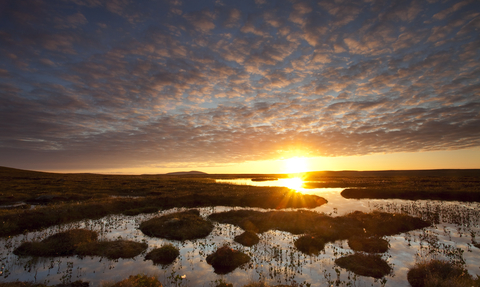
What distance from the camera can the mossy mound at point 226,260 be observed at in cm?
1369

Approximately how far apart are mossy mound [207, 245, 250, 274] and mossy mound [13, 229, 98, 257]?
35.0ft

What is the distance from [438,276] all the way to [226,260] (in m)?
11.8

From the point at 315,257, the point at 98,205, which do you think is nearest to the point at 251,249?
the point at 315,257

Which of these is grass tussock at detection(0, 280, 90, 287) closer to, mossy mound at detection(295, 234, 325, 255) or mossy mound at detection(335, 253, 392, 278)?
mossy mound at detection(295, 234, 325, 255)

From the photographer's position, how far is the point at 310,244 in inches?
678

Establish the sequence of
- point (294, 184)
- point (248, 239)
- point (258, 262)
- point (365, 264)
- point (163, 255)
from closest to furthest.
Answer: point (365, 264), point (258, 262), point (163, 255), point (248, 239), point (294, 184)

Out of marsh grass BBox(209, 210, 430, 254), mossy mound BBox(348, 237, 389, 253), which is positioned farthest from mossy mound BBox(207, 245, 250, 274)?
mossy mound BBox(348, 237, 389, 253)

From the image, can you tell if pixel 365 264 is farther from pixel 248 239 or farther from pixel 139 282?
pixel 139 282

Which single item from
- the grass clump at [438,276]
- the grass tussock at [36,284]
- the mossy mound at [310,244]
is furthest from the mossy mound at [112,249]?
the grass clump at [438,276]

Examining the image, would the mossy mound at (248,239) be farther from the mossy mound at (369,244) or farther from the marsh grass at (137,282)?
the marsh grass at (137,282)

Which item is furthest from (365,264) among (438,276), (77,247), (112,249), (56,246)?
(56,246)

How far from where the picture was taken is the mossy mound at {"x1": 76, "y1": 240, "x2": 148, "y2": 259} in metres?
15.5

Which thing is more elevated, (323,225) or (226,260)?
(323,225)

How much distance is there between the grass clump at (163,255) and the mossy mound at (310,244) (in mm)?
9560
